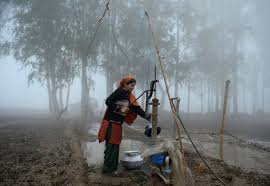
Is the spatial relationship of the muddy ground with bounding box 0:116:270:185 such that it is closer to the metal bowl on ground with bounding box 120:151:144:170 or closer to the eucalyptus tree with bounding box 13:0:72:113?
the metal bowl on ground with bounding box 120:151:144:170

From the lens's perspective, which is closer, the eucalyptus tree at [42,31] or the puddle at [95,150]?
the puddle at [95,150]

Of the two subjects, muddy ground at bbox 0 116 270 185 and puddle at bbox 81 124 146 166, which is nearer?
muddy ground at bbox 0 116 270 185

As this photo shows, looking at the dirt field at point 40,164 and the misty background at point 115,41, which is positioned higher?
the misty background at point 115,41

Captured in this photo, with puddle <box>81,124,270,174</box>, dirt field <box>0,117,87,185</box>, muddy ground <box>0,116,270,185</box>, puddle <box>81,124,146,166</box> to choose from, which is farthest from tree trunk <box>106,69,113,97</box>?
muddy ground <box>0,116,270,185</box>

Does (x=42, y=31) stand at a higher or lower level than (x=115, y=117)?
higher

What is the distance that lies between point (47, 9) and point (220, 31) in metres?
21.4

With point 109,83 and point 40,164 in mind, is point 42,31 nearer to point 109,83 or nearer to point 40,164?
point 109,83

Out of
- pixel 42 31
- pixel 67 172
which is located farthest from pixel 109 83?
pixel 67 172

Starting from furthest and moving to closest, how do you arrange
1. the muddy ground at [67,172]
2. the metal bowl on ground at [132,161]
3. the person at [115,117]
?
the metal bowl on ground at [132,161] → the person at [115,117] → the muddy ground at [67,172]

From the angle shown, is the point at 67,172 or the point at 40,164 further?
the point at 40,164

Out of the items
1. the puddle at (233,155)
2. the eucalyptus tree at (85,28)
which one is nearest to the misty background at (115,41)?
the eucalyptus tree at (85,28)

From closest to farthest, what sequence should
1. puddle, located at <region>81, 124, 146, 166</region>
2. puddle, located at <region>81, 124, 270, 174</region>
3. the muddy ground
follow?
the muddy ground, puddle, located at <region>81, 124, 146, 166</region>, puddle, located at <region>81, 124, 270, 174</region>

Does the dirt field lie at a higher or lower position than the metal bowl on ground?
Result: lower

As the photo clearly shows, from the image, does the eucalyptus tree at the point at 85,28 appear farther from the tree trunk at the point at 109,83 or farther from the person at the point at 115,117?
the person at the point at 115,117
